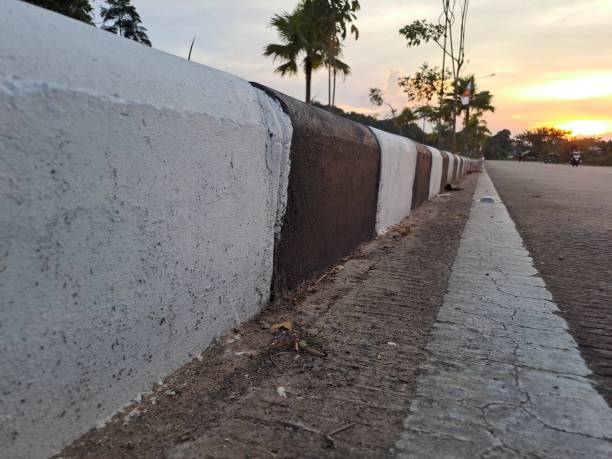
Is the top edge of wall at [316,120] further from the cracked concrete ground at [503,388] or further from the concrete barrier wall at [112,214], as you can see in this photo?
the cracked concrete ground at [503,388]

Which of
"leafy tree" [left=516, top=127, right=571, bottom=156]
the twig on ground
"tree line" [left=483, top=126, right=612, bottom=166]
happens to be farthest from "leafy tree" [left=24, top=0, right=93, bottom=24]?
"leafy tree" [left=516, top=127, right=571, bottom=156]

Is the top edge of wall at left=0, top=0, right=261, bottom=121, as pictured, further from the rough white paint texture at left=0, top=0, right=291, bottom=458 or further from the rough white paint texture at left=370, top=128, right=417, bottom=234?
the rough white paint texture at left=370, top=128, right=417, bottom=234

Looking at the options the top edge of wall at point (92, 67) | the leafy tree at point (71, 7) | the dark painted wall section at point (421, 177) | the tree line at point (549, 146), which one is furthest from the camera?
the tree line at point (549, 146)

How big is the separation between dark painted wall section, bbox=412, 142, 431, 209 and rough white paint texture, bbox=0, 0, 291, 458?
4.87 m

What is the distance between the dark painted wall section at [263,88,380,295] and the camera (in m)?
2.22

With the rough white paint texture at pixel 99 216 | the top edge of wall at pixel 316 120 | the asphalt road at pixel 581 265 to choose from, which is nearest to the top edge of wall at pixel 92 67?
the rough white paint texture at pixel 99 216

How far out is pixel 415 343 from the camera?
189cm

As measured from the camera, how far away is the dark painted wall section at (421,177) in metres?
6.28

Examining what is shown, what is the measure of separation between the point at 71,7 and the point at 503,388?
1872cm

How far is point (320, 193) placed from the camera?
2.60m

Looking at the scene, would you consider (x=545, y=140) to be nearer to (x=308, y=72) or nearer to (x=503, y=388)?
(x=308, y=72)

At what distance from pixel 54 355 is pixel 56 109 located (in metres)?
0.54

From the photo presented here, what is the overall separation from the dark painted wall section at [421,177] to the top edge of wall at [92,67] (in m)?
4.97

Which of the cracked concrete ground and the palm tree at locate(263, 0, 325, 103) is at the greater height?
the palm tree at locate(263, 0, 325, 103)
